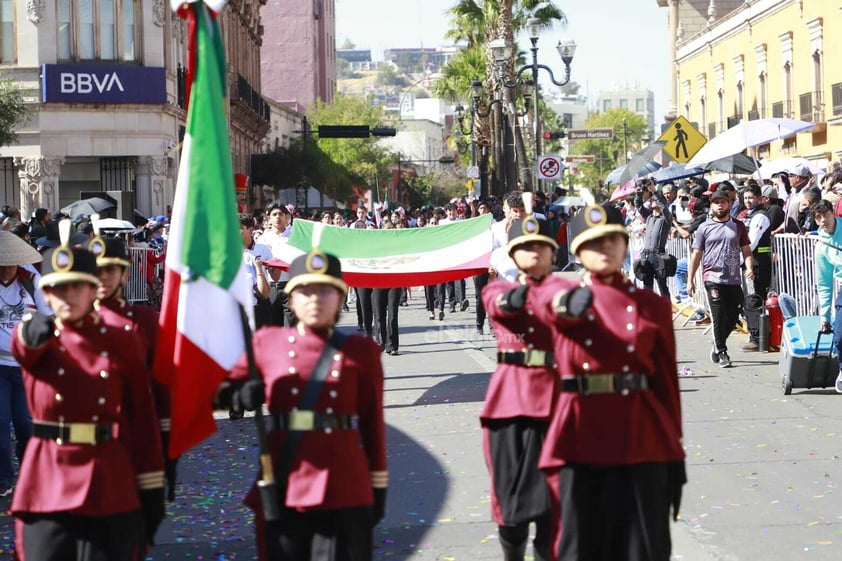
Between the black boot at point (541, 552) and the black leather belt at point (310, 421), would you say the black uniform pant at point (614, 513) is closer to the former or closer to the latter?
the black boot at point (541, 552)

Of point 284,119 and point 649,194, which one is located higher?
point 284,119

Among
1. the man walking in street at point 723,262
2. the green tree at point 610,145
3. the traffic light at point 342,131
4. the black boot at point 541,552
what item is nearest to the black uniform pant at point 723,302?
the man walking in street at point 723,262

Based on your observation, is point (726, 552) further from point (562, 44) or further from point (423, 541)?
point (562, 44)

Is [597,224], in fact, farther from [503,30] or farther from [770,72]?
[770,72]

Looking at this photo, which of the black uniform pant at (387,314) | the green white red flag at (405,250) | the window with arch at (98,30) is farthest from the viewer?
the window with arch at (98,30)

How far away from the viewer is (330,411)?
5.54m

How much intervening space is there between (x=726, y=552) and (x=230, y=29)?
181 ft

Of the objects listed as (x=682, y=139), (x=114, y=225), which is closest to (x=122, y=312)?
(x=114, y=225)

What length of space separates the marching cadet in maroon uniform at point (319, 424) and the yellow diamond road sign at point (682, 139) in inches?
788

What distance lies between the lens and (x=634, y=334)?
5.97 m

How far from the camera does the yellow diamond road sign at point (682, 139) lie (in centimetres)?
2497

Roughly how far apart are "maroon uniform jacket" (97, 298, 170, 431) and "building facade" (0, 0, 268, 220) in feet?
102

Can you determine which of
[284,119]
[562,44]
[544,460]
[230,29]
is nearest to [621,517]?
[544,460]

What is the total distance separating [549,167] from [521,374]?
29691mm
